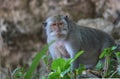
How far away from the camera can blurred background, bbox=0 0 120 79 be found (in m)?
10.3

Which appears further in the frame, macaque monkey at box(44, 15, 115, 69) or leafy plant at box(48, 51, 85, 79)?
macaque monkey at box(44, 15, 115, 69)

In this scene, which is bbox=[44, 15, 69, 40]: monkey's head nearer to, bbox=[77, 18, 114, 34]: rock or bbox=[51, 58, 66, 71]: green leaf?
bbox=[51, 58, 66, 71]: green leaf

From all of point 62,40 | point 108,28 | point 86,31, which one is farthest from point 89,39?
point 108,28

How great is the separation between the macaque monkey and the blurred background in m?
4.51

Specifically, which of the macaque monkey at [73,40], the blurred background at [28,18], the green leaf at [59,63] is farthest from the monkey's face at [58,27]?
the blurred background at [28,18]

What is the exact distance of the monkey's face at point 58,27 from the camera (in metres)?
4.55

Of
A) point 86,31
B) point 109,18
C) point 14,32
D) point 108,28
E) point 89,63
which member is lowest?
point 89,63

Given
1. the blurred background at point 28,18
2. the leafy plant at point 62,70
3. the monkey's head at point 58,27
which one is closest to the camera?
the leafy plant at point 62,70

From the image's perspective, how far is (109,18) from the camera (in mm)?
9633

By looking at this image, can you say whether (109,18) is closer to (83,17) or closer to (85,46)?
(83,17)

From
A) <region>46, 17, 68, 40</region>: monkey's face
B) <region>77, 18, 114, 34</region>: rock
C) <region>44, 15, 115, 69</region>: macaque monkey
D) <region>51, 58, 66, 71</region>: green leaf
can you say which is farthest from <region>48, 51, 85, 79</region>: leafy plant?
<region>77, 18, 114, 34</region>: rock

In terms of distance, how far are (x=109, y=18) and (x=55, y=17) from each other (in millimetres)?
5191

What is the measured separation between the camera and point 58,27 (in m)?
4.55

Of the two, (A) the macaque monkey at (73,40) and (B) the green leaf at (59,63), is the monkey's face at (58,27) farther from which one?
(B) the green leaf at (59,63)
